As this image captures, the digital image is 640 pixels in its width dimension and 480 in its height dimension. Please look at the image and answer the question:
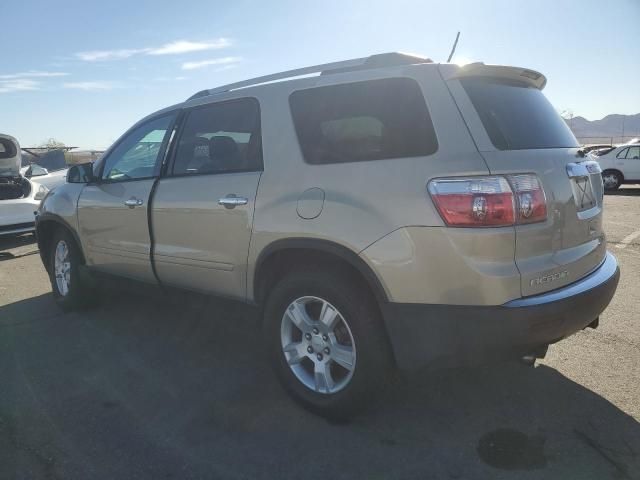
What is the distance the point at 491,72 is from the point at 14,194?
8.64 metres

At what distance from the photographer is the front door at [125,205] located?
3975 mm

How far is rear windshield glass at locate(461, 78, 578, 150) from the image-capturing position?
2.55 metres

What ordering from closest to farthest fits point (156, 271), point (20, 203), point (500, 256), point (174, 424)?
point (500, 256) → point (174, 424) → point (156, 271) → point (20, 203)

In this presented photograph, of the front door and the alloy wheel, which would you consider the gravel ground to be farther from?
the front door

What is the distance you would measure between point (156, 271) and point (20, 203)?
6094mm

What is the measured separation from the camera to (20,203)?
8.66 metres

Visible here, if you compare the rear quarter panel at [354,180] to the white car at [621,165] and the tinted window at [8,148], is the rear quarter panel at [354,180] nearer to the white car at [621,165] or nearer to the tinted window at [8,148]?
the tinted window at [8,148]

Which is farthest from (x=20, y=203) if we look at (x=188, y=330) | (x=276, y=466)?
(x=276, y=466)

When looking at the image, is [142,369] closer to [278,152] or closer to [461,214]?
[278,152]

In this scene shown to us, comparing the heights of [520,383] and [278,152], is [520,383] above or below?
below

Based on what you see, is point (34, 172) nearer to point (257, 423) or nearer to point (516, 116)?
point (257, 423)

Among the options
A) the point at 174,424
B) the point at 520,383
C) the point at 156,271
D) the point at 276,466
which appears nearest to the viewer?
the point at 276,466

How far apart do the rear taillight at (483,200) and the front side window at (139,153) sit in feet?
7.87

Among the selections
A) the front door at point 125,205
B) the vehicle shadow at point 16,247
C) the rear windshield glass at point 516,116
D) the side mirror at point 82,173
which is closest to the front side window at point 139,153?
the front door at point 125,205
